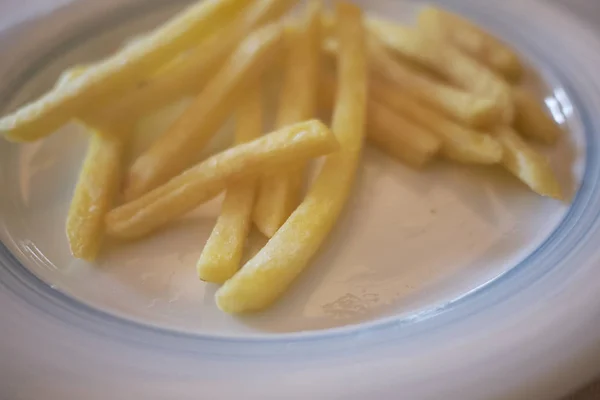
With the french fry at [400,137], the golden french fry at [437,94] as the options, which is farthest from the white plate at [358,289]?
the golden french fry at [437,94]

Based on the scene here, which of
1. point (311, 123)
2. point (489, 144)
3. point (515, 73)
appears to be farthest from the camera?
point (515, 73)

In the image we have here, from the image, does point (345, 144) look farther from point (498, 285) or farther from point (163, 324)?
point (163, 324)

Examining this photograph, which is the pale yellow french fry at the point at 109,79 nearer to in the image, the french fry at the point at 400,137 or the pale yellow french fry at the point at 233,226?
the pale yellow french fry at the point at 233,226

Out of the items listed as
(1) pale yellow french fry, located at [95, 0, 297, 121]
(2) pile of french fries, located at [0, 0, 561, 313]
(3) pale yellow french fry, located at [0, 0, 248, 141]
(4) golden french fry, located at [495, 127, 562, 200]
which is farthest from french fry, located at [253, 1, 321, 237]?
(4) golden french fry, located at [495, 127, 562, 200]

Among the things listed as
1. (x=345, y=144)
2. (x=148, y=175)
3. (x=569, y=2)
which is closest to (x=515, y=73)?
(x=569, y=2)

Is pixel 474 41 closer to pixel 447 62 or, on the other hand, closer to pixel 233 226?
pixel 447 62

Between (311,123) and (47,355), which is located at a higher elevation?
(311,123)
